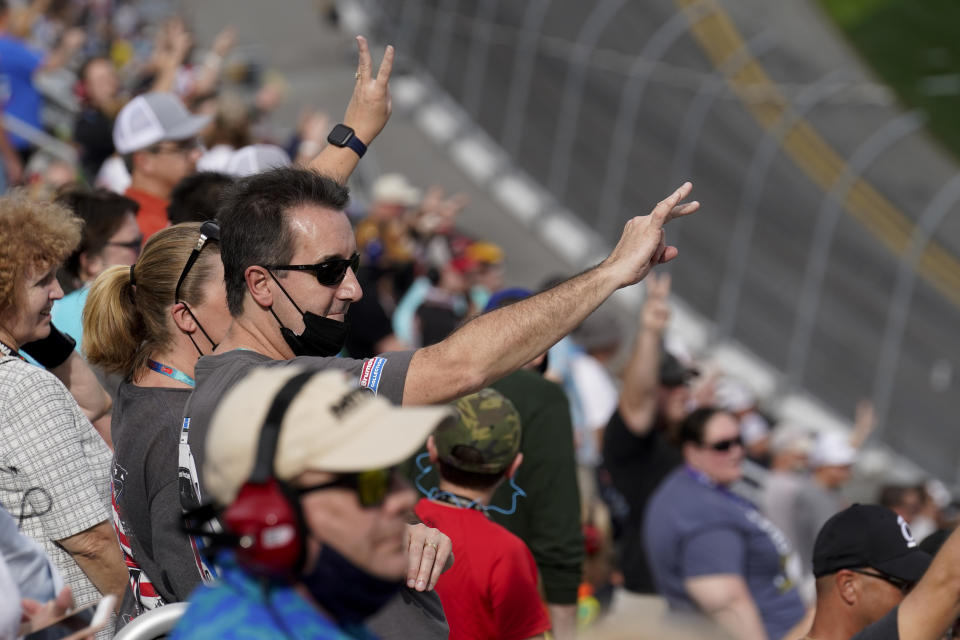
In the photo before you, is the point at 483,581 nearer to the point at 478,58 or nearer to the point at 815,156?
the point at 815,156

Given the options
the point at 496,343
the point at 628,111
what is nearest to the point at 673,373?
the point at 496,343

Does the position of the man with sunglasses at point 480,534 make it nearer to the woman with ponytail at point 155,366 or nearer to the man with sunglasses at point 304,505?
the woman with ponytail at point 155,366

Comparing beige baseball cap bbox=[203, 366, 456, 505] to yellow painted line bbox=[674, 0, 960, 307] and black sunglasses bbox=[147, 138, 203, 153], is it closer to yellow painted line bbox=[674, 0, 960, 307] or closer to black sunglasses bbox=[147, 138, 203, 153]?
black sunglasses bbox=[147, 138, 203, 153]

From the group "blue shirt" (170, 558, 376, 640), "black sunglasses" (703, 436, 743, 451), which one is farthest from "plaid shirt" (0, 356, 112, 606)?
"black sunglasses" (703, 436, 743, 451)

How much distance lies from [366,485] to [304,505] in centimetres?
11

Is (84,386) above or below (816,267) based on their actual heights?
above

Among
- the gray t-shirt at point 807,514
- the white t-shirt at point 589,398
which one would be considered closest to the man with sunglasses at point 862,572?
the white t-shirt at point 589,398

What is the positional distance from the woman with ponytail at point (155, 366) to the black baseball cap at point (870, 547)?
2111 millimetres

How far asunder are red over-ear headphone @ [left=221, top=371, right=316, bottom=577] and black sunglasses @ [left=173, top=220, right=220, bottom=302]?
165 cm

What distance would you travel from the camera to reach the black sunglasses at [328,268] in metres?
3.35

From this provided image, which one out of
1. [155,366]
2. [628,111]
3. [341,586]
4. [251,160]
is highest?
[341,586]

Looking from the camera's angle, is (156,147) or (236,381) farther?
(156,147)

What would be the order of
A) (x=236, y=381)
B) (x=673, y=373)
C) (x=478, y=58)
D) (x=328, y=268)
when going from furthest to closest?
1. (x=478, y=58)
2. (x=673, y=373)
3. (x=328, y=268)
4. (x=236, y=381)

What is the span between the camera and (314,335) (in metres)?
3.40
